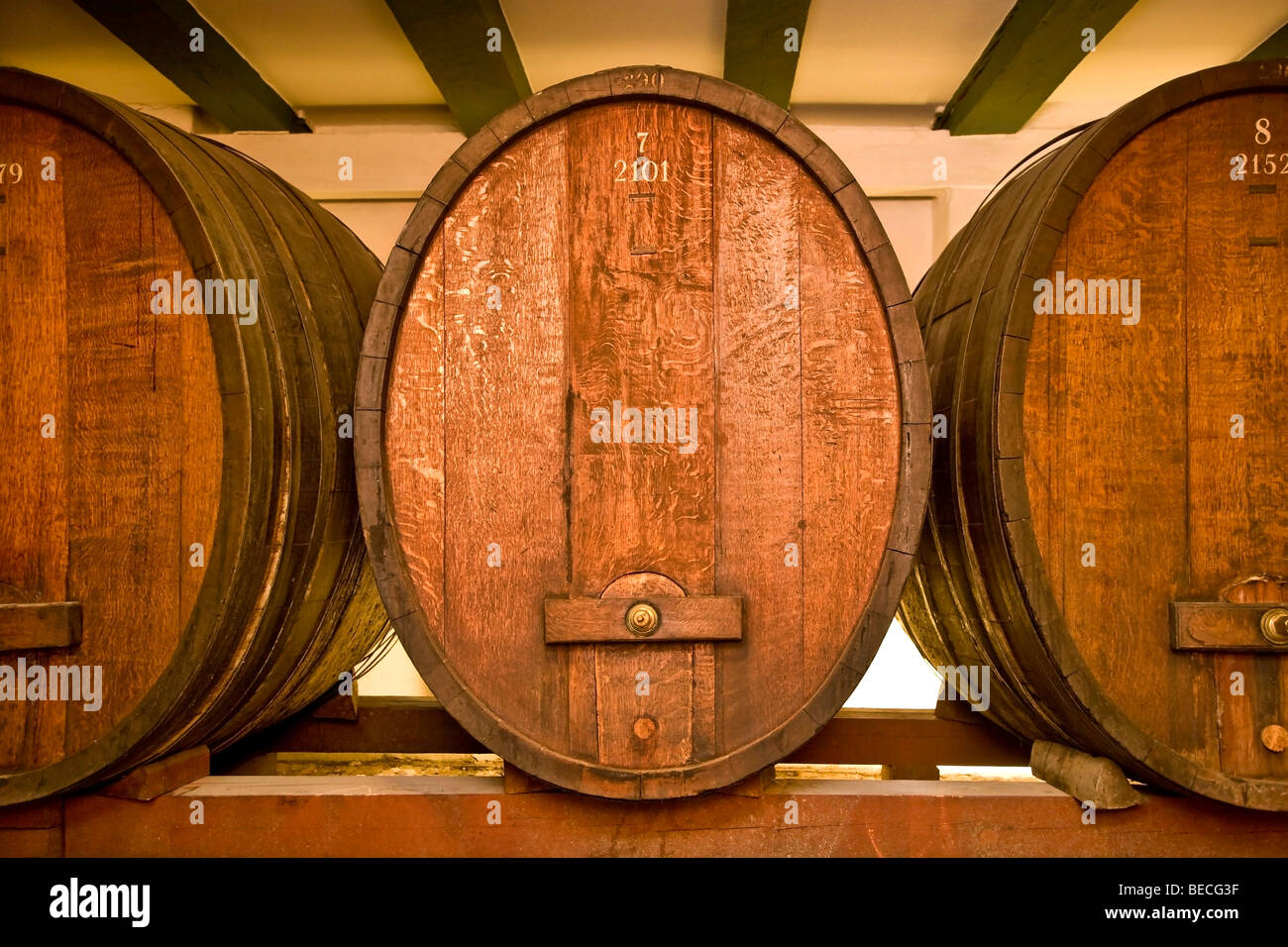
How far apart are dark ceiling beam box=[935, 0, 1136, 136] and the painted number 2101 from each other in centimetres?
154

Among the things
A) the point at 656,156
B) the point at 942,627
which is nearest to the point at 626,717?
the point at 942,627

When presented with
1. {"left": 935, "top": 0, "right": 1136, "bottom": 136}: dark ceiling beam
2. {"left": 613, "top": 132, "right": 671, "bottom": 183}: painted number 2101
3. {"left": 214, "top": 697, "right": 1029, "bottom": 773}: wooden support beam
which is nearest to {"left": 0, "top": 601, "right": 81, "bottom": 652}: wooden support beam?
{"left": 214, "top": 697, "right": 1029, "bottom": 773}: wooden support beam

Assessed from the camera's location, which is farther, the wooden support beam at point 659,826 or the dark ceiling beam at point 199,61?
the dark ceiling beam at point 199,61

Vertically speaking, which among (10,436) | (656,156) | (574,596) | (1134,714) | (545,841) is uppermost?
(656,156)

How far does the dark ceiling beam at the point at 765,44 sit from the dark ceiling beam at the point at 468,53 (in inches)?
27.9

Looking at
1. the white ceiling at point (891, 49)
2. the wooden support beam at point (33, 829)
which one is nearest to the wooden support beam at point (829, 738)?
the wooden support beam at point (33, 829)

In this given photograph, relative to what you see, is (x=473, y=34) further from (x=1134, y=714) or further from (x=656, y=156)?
(x=1134, y=714)

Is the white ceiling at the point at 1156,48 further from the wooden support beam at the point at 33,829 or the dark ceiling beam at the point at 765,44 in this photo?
the wooden support beam at the point at 33,829

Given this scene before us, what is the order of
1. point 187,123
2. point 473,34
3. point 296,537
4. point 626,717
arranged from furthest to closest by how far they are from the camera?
1. point 187,123
2. point 473,34
3. point 296,537
4. point 626,717

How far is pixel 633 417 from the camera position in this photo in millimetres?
1596

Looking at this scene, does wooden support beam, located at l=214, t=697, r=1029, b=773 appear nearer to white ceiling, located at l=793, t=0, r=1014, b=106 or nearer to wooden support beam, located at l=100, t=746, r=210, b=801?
wooden support beam, located at l=100, t=746, r=210, b=801

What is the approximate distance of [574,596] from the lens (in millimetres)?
1596

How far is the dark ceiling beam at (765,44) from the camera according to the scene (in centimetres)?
241

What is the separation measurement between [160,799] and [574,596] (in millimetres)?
A: 943
